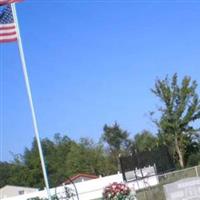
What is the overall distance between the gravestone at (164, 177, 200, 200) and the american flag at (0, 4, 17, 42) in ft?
19.7

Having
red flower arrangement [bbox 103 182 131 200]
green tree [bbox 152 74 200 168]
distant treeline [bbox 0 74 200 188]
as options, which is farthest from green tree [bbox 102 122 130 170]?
red flower arrangement [bbox 103 182 131 200]

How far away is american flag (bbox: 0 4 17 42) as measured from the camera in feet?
58.9

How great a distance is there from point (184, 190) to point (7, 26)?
22.0ft

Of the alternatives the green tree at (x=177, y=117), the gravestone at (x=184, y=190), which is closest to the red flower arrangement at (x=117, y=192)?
the gravestone at (x=184, y=190)

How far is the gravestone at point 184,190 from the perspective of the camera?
1523cm

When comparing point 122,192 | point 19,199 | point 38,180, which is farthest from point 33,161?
point 122,192

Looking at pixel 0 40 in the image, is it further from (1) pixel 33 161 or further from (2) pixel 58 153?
(2) pixel 58 153

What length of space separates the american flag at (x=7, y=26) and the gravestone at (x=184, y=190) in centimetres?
602

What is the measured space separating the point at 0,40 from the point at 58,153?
10731 centimetres

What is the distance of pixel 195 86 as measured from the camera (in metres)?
64.5

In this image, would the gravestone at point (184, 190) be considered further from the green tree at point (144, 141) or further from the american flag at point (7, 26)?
the green tree at point (144, 141)

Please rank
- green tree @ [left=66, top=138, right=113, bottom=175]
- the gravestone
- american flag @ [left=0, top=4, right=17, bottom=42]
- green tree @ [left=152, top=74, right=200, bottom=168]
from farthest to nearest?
1. green tree @ [left=66, top=138, right=113, bottom=175]
2. green tree @ [left=152, top=74, right=200, bottom=168]
3. american flag @ [left=0, top=4, right=17, bottom=42]
4. the gravestone

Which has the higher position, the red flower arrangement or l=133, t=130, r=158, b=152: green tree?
l=133, t=130, r=158, b=152: green tree

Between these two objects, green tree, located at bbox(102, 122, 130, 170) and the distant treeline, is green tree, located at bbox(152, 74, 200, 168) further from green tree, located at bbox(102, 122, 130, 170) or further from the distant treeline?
green tree, located at bbox(102, 122, 130, 170)
